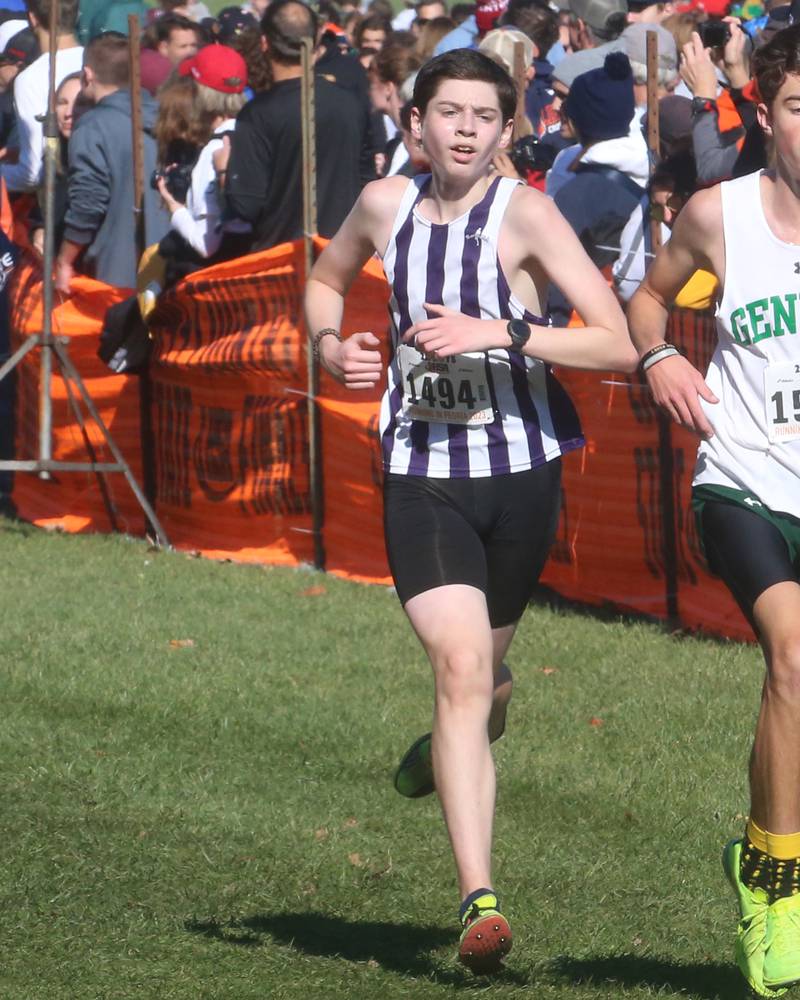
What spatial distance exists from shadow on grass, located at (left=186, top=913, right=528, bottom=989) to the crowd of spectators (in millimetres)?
4186

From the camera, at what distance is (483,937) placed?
4.56 meters

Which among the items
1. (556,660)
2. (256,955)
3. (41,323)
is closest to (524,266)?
(256,955)

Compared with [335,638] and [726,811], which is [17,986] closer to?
[726,811]

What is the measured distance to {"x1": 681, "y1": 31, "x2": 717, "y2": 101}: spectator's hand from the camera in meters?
9.03

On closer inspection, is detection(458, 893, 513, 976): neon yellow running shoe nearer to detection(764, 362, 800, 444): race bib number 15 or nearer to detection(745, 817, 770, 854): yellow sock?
detection(745, 817, 770, 854): yellow sock

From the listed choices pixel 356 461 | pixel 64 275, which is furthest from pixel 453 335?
pixel 64 275

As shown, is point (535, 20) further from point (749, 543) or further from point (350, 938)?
point (749, 543)

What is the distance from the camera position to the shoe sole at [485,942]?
456 centimetres

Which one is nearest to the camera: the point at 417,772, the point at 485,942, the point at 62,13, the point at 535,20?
the point at 485,942

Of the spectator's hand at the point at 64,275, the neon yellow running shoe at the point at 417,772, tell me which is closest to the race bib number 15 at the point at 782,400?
the neon yellow running shoe at the point at 417,772

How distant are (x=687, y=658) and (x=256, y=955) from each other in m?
3.86

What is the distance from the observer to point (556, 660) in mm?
8703

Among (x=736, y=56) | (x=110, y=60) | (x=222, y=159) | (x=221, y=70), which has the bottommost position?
(x=222, y=159)

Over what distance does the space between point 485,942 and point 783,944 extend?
681mm
